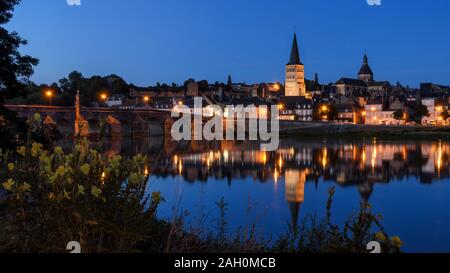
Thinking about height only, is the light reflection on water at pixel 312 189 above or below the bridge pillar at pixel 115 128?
below

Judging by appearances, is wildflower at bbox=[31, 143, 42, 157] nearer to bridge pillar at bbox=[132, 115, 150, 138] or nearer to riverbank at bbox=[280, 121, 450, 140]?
riverbank at bbox=[280, 121, 450, 140]

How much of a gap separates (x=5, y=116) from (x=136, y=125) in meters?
79.0

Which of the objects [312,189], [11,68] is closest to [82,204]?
[11,68]

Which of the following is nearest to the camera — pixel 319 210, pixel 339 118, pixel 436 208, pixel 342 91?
pixel 319 210

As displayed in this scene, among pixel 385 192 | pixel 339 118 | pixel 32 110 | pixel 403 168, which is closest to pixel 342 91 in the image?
pixel 339 118

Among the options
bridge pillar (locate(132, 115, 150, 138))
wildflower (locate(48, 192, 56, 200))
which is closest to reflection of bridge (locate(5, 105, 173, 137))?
bridge pillar (locate(132, 115, 150, 138))

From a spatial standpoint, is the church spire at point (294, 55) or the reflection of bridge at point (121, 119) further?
the church spire at point (294, 55)

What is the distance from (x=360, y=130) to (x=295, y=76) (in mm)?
80907

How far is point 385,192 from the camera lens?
2786cm

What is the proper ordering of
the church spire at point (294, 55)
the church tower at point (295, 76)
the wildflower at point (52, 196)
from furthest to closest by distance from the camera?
1. the church spire at point (294, 55)
2. the church tower at point (295, 76)
3. the wildflower at point (52, 196)

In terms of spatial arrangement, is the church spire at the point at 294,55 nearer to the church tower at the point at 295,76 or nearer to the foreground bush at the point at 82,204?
the church tower at the point at 295,76

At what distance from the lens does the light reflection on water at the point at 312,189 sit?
711 inches

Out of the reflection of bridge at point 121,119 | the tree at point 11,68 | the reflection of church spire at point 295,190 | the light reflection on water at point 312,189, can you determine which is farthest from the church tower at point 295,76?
the tree at point 11,68

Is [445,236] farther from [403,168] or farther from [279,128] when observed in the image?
[279,128]
